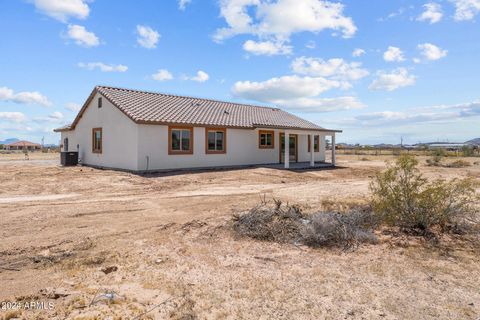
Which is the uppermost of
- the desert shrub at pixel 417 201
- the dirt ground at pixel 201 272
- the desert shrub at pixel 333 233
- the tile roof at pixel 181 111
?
the tile roof at pixel 181 111

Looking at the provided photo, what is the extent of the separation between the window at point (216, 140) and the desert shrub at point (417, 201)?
12640mm

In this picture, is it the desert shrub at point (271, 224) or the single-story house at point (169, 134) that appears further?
the single-story house at point (169, 134)

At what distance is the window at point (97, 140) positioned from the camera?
1917 cm

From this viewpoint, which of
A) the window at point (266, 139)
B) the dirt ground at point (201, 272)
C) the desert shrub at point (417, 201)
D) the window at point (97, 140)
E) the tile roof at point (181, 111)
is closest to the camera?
the dirt ground at point (201, 272)

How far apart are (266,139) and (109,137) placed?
32.3ft

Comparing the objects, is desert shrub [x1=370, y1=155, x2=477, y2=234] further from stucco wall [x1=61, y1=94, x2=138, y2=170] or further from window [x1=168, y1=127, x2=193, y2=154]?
stucco wall [x1=61, y1=94, x2=138, y2=170]

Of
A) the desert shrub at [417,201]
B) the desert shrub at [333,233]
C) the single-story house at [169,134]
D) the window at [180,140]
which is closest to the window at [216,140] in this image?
the single-story house at [169,134]

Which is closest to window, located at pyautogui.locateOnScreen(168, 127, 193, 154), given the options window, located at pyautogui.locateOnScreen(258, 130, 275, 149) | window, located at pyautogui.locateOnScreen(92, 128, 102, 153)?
window, located at pyautogui.locateOnScreen(92, 128, 102, 153)

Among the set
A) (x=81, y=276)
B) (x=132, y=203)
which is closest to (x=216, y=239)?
(x=81, y=276)

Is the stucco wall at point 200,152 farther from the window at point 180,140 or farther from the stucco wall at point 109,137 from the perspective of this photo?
the stucco wall at point 109,137

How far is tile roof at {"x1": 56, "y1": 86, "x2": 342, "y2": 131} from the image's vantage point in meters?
16.8

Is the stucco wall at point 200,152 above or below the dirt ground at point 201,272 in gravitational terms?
above

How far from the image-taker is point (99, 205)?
8.78 meters

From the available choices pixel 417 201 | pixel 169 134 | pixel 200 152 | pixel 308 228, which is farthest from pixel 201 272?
pixel 200 152
